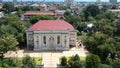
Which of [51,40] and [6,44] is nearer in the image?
[6,44]

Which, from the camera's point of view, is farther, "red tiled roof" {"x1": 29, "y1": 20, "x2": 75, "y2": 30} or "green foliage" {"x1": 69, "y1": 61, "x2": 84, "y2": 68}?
"red tiled roof" {"x1": 29, "y1": 20, "x2": 75, "y2": 30}

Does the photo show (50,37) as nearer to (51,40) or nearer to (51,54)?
(51,40)

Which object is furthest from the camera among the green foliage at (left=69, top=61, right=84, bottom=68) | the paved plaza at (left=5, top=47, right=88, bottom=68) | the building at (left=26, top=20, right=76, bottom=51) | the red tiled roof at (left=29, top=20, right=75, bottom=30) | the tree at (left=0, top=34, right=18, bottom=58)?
the red tiled roof at (left=29, top=20, right=75, bottom=30)

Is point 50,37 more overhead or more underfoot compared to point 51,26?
more underfoot

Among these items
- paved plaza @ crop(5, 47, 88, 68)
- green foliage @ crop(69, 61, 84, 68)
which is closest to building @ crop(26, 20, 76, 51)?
paved plaza @ crop(5, 47, 88, 68)

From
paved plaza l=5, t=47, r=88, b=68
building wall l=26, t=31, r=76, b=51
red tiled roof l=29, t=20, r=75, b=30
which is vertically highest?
red tiled roof l=29, t=20, r=75, b=30

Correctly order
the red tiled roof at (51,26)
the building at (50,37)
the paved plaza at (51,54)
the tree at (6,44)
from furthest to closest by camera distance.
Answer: the red tiled roof at (51,26), the building at (50,37), the paved plaza at (51,54), the tree at (6,44)

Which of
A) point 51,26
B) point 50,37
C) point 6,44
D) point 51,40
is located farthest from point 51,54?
point 6,44

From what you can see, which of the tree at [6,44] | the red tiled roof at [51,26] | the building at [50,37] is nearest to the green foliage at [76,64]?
the tree at [6,44]

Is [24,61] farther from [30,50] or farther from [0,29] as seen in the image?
[0,29]

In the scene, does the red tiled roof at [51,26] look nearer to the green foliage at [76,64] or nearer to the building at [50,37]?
the building at [50,37]

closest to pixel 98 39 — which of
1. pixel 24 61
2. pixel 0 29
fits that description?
pixel 24 61

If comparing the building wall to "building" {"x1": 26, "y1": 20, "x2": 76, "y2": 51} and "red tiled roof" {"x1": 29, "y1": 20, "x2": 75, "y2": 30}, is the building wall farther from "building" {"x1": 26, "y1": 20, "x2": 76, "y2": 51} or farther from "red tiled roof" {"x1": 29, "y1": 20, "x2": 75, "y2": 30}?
"red tiled roof" {"x1": 29, "y1": 20, "x2": 75, "y2": 30}
